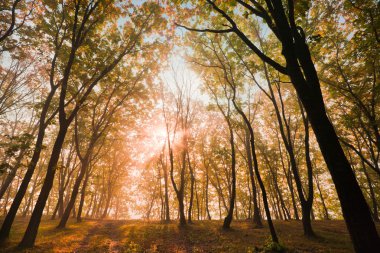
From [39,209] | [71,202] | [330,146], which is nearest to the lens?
[330,146]

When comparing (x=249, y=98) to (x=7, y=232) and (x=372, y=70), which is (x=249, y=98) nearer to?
(x=372, y=70)

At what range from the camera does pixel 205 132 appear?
3170 cm

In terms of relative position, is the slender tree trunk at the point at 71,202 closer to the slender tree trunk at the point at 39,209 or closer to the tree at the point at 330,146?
the slender tree trunk at the point at 39,209

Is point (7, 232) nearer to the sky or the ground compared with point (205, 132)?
nearer to the ground

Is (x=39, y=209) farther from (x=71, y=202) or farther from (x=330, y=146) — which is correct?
(x=330, y=146)

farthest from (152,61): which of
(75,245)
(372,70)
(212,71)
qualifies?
(372,70)

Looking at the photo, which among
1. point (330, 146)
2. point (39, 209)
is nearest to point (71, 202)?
point (39, 209)

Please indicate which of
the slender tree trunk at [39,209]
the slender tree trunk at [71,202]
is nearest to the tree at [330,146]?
the slender tree trunk at [39,209]

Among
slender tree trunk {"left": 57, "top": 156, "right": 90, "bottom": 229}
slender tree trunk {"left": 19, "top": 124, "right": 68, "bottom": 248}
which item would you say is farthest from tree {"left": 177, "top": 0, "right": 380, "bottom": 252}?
slender tree trunk {"left": 57, "top": 156, "right": 90, "bottom": 229}

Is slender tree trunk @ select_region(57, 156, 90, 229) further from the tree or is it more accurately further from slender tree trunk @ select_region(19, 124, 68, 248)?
the tree

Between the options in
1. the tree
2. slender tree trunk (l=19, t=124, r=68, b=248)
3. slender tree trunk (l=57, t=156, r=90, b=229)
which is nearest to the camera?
the tree

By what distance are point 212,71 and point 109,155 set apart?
77.7 ft

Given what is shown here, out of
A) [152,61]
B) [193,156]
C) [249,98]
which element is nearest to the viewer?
[152,61]

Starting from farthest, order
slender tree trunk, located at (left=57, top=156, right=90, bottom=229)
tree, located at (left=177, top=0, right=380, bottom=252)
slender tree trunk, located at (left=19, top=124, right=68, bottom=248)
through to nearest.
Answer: slender tree trunk, located at (left=57, top=156, right=90, bottom=229), slender tree trunk, located at (left=19, top=124, right=68, bottom=248), tree, located at (left=177, top=0, right=380, bottom=252)
